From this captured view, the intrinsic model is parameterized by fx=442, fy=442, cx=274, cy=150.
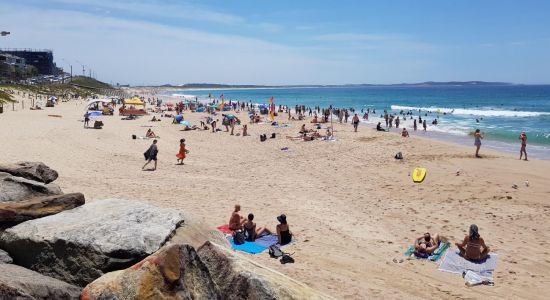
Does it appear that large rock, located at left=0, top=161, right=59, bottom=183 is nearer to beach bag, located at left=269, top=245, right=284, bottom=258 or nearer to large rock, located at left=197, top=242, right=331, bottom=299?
beach bag, located at left=269, top=245, right=284, bottom=258

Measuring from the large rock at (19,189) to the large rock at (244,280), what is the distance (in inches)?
136

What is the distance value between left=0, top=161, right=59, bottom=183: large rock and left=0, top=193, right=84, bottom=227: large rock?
2.06 metres

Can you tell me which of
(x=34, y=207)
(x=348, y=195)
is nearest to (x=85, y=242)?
(x=34, y=207)

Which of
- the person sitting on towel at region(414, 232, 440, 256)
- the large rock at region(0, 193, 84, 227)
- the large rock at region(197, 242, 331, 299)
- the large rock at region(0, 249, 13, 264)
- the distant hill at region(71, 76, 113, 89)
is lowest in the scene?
the person sitting on towel at region(414, 232, 440, 256)

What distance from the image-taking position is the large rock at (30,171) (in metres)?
7.61

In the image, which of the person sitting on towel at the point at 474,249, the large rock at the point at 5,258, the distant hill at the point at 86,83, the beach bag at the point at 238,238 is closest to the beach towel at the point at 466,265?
the person sitting on towel at the point at 474,249

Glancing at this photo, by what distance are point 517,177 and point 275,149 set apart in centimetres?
1160

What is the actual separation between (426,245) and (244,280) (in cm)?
588

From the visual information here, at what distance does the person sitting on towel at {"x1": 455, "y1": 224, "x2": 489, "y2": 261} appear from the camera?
8.60m

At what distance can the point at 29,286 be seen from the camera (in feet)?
12.8

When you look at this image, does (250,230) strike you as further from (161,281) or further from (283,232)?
(161,281)

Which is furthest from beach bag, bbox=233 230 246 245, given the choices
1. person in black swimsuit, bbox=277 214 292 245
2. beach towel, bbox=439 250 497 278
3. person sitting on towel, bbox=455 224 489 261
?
person sitting on towel, bbox=455 224 489 261

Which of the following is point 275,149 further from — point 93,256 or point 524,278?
point 93,256

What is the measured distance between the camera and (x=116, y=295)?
3885 mm
